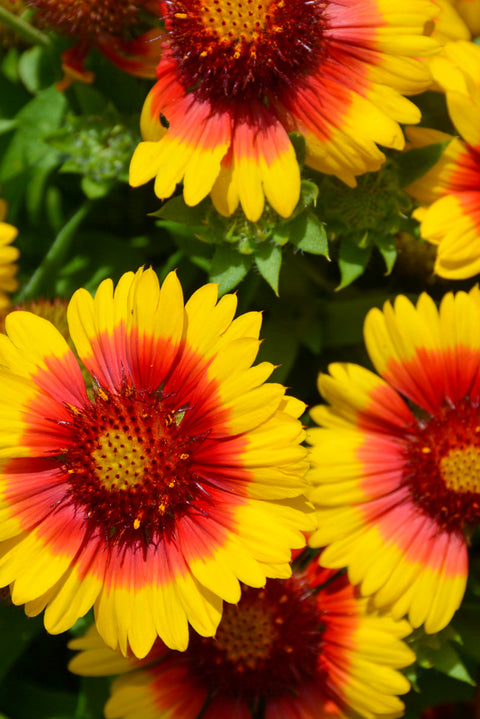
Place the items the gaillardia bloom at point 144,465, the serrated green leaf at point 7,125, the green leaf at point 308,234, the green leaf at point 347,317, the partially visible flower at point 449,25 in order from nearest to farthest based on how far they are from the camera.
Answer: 1. the gaillardia bloom at point 144,465
2. the green leaf at point 308,234
3. the partially visible flower at point 449,25
4. the green leaf at point 347,317
5. the serrated green leaf at point 7,125

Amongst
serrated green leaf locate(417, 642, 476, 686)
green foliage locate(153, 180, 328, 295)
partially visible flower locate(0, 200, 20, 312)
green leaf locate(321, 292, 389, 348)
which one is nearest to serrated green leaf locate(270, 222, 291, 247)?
green foliage locate(153, 180, 328, 295)

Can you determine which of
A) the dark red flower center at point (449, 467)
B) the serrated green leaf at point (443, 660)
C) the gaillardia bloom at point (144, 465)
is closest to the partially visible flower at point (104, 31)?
the gaillardia bloom at point (144, 465)

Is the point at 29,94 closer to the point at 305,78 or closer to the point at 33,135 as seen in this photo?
the point at 33,135

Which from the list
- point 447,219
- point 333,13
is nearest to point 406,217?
point 447,219

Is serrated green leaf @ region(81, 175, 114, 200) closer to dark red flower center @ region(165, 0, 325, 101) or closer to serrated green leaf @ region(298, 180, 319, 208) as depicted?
dark red flower center @ region(165, 0, 325, 101)

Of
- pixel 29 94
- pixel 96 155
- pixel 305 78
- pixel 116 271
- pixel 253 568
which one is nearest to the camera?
pixel 253 568

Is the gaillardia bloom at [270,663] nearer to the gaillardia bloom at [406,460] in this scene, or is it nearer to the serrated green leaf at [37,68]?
the gaillardia bloom at [406,460]
